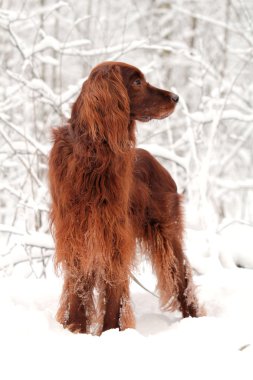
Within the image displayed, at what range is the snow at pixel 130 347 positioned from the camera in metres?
2.02

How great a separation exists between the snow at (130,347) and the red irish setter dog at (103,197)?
0.98ft

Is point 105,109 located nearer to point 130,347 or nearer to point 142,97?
point 142,97

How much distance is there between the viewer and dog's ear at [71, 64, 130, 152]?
264 centimetres

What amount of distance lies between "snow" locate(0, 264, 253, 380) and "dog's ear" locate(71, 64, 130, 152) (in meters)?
0.98

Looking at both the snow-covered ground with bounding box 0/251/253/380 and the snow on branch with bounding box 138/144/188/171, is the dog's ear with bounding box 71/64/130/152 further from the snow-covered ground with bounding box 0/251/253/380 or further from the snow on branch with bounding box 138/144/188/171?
the snow on branch with bounding box 138/144/188/171

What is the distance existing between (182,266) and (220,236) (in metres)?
0.99

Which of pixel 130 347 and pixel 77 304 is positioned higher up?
pixel 130 347

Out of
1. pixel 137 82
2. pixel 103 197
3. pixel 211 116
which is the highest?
pixel 137 82

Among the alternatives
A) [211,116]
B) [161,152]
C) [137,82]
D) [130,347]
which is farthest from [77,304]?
[211,116]

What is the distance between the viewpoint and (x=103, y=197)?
108 inches

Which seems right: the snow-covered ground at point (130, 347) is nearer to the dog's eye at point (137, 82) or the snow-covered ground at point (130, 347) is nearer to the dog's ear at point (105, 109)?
the dog's ear at point (105, 109)

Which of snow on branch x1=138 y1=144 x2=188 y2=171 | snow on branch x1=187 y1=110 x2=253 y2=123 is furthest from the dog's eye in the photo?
snow on branch x1=187 y1=110 x2=253 y2=123

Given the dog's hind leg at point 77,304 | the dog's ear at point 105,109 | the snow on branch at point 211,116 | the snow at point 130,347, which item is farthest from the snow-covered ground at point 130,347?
the snow on branch at point 211,116

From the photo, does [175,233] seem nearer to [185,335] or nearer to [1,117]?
[185,335]
